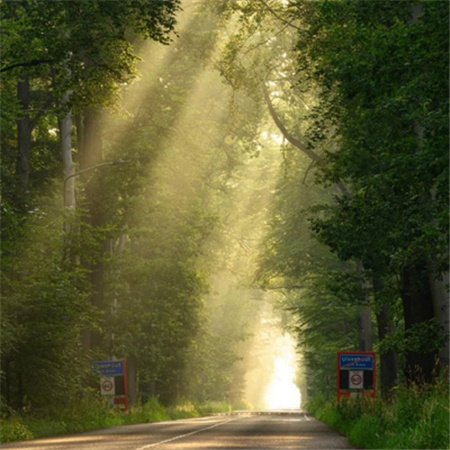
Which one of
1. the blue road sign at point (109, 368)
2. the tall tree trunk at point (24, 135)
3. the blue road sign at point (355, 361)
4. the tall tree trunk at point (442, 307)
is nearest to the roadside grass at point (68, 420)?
the blue road sign at point (109, 368)

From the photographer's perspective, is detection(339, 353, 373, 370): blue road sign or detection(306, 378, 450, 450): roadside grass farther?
detection(339, 353, 373, 370): blue road sign

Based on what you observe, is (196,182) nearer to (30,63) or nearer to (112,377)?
(112,377)

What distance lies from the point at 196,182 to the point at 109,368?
19154 millimetres

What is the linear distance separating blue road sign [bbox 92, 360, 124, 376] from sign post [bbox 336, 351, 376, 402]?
7.87 metres

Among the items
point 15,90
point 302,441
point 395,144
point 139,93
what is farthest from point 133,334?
point 395,144

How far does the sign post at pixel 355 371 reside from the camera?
39625mm

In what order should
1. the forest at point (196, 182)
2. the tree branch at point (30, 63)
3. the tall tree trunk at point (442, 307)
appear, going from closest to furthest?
the forest at point (196, 182) < the tall tree trunk at point (442, 307) < the tree branch at point (30, 63)

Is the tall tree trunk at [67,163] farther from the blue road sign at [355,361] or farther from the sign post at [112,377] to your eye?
the blue road sign at [355,361]

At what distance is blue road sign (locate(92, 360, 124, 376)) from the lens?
4009 centimetres

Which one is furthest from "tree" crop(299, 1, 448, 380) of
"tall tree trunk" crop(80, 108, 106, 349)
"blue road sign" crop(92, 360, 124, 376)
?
"tall tree trunk" crop(80, 108, 106, 349)

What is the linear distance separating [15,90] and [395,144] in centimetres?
2434

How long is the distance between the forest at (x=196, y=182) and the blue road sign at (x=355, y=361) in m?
0.74

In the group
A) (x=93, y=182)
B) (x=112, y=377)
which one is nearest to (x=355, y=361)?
(x=112, y=377)

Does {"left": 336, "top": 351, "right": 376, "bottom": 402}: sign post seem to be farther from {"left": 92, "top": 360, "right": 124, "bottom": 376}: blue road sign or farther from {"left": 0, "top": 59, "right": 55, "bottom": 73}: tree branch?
{"left": 0, "top": 59, "right": 55, "bottom": 73}: tree branch
